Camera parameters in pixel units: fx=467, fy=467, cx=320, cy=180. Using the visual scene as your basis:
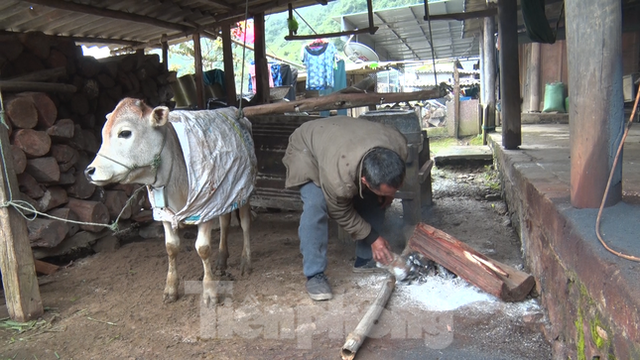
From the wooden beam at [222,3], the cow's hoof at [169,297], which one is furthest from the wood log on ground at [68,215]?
the wooden beam at [222,3]

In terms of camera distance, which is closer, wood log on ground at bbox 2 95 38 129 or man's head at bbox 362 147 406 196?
man's head at bbox 362 147 406 196

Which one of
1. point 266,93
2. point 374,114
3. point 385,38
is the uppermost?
point 385,38

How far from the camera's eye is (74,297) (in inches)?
A: 141

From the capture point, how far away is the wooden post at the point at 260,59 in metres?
6.17

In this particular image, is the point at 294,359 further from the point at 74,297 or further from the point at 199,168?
the point at 74,297

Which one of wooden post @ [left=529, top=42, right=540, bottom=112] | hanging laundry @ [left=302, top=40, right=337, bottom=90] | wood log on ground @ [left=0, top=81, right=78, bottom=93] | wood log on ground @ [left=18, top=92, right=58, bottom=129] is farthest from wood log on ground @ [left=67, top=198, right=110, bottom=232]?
wooden post @ [left=529, top=42, right=540, bottom=112]

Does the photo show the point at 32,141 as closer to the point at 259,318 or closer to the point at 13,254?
the point at 13,254

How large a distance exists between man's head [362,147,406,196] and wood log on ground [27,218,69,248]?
312 cm

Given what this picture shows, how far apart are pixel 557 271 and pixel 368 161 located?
1.16m

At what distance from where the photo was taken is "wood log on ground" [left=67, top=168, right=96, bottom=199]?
4.61 m

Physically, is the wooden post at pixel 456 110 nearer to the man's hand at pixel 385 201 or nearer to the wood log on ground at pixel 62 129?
the man's hand at pixel 385 201

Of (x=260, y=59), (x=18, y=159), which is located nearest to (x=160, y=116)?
(x=18, y=159)

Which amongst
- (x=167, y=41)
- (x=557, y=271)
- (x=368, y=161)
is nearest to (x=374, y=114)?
(x=368, y=161)

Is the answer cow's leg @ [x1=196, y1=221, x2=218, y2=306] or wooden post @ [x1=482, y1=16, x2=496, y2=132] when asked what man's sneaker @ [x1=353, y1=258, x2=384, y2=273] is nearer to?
cow's leg @ [x1=196, y1=221, x2=218, y2=306]
